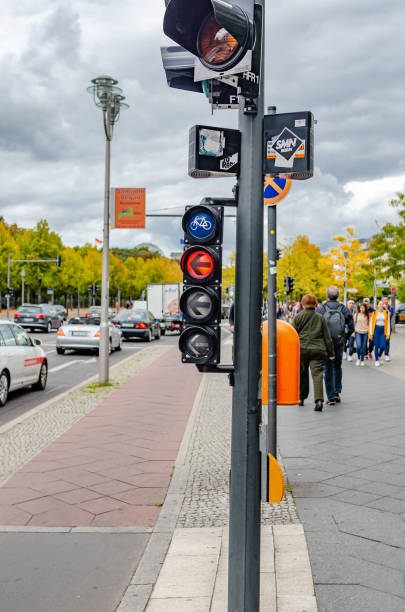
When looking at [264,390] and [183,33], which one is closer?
[183,33]

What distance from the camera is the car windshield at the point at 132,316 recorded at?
1193 inches

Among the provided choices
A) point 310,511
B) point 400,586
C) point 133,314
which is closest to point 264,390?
point 310,511

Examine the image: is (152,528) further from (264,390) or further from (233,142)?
(233,142)

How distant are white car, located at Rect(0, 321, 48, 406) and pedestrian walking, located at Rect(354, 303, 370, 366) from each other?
8364 millimetres

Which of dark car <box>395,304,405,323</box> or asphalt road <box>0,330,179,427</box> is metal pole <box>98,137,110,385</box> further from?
dark car <box>395,304,405,323</box>

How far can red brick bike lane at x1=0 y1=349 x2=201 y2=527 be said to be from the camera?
16.3ft

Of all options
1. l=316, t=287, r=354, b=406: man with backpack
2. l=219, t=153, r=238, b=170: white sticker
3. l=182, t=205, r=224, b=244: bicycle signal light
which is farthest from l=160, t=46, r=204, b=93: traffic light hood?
l=316, t=287, r=354, b=406: man with backpack

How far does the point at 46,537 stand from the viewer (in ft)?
14.7

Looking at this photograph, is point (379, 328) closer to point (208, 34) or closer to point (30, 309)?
point (208, 34)

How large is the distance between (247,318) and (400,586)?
1.85 m

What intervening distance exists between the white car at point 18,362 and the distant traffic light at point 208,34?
8824mm

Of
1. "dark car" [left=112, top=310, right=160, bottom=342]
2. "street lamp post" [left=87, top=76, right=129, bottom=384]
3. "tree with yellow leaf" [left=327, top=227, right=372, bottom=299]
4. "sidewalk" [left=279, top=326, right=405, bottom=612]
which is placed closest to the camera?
"sidewalk" [left=279, top=326, right=405, bottom=612]

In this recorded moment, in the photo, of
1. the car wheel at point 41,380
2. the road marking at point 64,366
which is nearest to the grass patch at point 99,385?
the car wheel at point 41,380

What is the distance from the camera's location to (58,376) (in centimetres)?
1566
